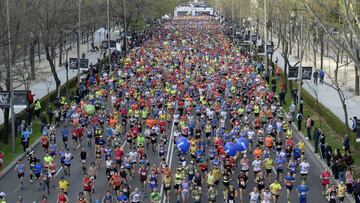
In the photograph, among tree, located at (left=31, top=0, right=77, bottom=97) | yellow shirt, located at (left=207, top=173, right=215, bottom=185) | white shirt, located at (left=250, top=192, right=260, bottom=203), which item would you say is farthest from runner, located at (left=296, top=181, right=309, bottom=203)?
tree, located at (left=31, top=0, right=77, bottom=97)

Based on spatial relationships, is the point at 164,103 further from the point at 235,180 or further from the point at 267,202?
the point at 267,202

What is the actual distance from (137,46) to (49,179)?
6540 cm

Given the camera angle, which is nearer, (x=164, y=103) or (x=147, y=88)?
(x=164, y=103)

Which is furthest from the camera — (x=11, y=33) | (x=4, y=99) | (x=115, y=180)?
(x=11, y=33)

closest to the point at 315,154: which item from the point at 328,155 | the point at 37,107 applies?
the point at 328,155

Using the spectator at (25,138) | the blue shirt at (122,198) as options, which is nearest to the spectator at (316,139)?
the blue shirt at (122,198)

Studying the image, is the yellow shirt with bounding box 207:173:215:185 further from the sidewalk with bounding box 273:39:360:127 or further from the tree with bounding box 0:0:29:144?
the sidewalk with bounding box 273:39:360:127

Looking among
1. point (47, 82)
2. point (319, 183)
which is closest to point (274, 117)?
point (319, 183)

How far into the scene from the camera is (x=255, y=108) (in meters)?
36.5

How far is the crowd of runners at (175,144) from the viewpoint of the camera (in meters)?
22.7

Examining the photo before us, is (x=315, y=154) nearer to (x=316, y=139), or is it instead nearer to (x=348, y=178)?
(x=316, y=139)

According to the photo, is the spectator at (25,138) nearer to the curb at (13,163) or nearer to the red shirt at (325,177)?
the curb at (13,163)

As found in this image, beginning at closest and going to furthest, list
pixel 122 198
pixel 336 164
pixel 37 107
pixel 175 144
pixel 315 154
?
pixel 122 198
pixel 336 164
pixel 315 154
pixel 175 144
pixel 37 107

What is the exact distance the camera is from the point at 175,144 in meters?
31.0
